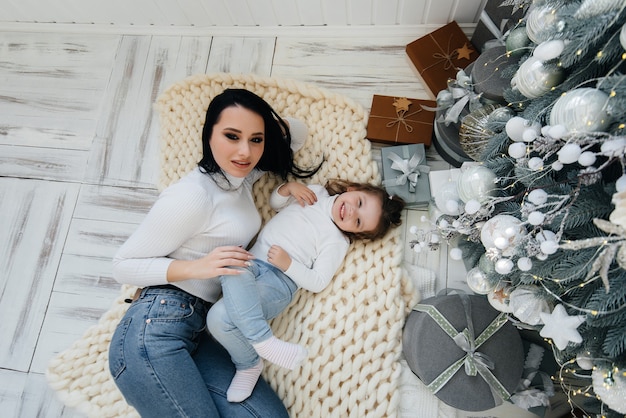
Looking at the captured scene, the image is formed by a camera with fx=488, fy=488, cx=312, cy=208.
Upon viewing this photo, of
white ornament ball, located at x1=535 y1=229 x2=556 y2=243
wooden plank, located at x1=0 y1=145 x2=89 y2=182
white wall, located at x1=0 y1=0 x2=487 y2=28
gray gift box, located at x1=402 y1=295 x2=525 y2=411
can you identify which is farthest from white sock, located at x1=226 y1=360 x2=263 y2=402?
white wall, located at x1=0 y1=0 x2=487 y2=28

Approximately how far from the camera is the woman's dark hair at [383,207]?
5.00 ft

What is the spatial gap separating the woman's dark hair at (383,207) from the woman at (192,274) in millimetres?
297

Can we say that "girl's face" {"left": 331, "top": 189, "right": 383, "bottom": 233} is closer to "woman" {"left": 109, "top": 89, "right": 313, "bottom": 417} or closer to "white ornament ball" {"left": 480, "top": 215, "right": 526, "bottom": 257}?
"woman" {"left": 109, "top": 89, "right": 313, "bottom": 417}

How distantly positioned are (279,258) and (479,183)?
2.10 ft

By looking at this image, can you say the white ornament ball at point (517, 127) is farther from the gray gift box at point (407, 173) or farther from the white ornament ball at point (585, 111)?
the gray gift box at point (407, 173)

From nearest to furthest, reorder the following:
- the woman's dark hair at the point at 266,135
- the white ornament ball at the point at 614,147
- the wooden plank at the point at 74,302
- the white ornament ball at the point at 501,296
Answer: the white ornament ball at the point at 614,147 < the white ornament ball at the point at 501,296 < the woman's dark hair at the point at 266,135 < the wooden plank at the point at 74,302

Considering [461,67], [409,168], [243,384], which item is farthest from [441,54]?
[243,384]

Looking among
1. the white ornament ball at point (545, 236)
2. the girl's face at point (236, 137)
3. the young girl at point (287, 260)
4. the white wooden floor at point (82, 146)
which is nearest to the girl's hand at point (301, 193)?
the young girl at point (287, 260)

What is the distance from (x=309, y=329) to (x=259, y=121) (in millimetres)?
653

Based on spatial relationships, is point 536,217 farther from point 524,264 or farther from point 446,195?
point 446,195

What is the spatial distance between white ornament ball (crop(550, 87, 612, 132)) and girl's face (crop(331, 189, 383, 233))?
731mm

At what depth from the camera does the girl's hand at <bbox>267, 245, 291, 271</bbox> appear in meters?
1.45

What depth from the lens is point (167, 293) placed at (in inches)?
56.0

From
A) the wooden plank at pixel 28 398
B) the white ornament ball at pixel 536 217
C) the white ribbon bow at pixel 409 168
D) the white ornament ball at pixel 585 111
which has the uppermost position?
the white ribbon bow at pixel 409 168
